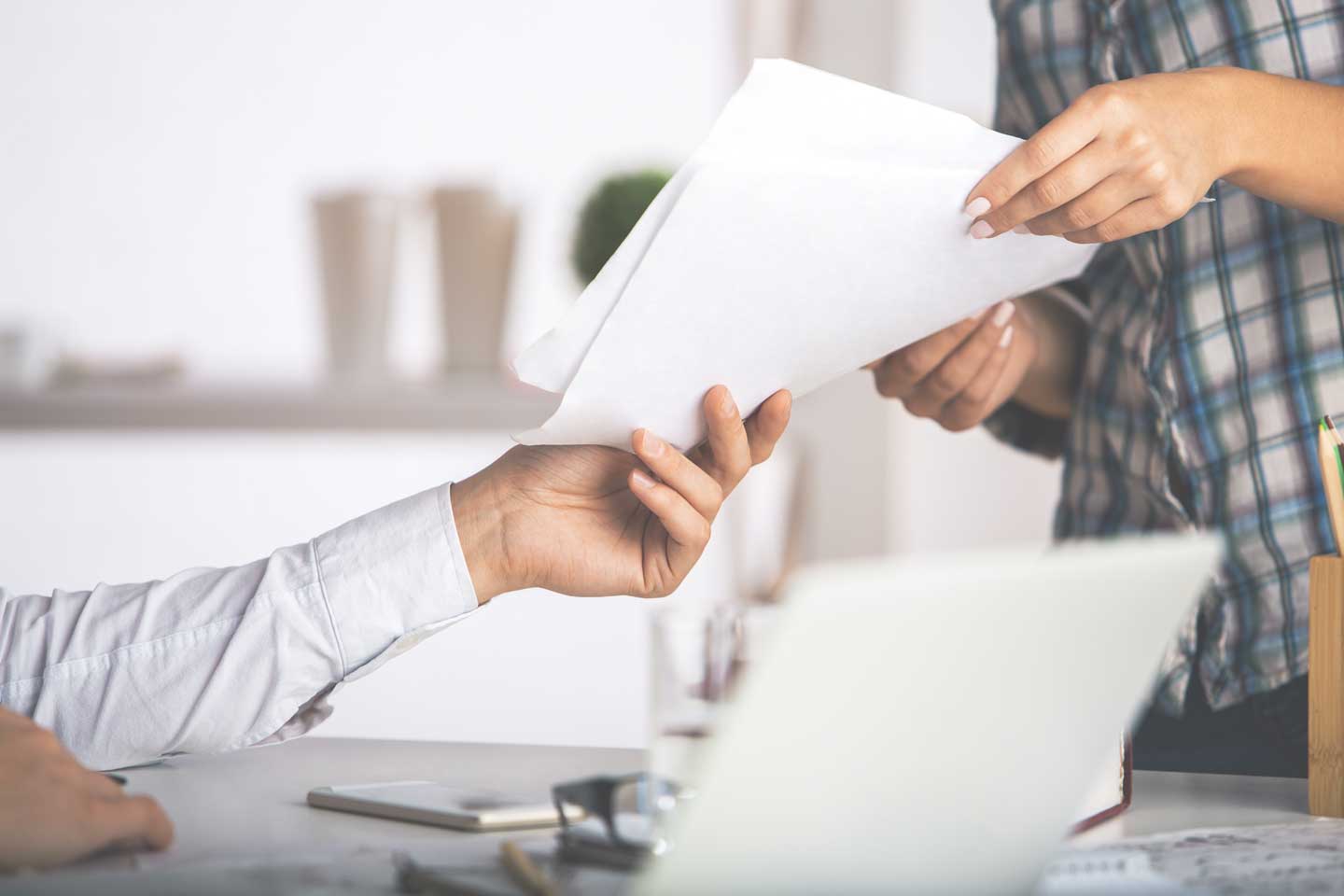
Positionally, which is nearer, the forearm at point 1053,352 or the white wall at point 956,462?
the forearm at point 1053,352

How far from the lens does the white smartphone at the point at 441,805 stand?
0.61 meters

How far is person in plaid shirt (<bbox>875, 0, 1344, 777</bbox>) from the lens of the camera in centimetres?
92

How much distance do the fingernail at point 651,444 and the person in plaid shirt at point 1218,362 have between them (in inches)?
12.8

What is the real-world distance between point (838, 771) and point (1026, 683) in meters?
0.07

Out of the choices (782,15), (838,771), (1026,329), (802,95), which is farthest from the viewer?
(782,15)

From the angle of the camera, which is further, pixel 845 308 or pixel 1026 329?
pixel 1026 329

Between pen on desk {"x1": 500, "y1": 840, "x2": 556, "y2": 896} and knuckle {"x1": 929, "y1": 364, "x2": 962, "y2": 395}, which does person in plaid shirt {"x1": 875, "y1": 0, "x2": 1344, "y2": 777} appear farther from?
pen on desk {"x1": 500, "y1": 840, "x2": 556, "y2": 896}

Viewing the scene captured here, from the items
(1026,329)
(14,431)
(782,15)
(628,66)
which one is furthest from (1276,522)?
(14,431)

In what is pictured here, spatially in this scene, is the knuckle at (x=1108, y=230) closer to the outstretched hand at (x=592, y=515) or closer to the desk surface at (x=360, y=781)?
the outstretched hand at (x=592, y=515)

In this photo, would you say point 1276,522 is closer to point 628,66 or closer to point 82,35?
point 628,66

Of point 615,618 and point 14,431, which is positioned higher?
point 14,431

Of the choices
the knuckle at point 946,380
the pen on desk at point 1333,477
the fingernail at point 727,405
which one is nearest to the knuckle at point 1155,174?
the pen on desk at point 1333,477

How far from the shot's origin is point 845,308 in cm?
73

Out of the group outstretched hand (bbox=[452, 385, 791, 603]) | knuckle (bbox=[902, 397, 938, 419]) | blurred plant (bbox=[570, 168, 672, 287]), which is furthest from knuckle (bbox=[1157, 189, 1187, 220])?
blurred plant (bbox=[570, 168, 672, 287])
